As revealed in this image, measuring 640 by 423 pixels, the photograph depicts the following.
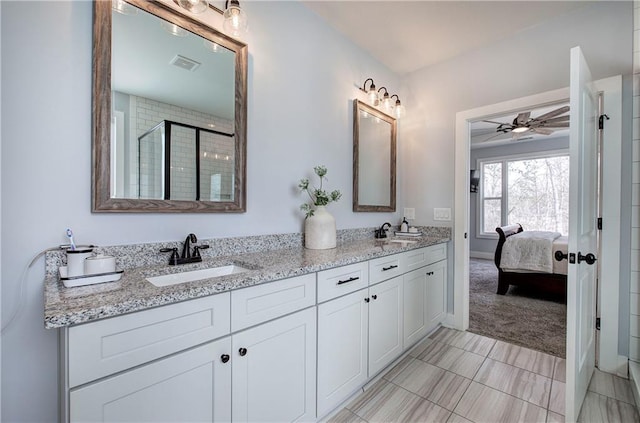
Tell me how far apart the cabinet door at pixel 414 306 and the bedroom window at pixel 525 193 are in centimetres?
450

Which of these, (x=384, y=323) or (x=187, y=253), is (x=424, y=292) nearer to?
(x=384, y=323)

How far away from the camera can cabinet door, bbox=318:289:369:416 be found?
4.64 ft

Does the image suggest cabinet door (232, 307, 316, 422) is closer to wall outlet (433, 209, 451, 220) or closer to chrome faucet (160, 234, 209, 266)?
Result: chrome faucet (160, 234, 209, 266)

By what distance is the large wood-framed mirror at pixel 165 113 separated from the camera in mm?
1194

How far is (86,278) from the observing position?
0.96 metres

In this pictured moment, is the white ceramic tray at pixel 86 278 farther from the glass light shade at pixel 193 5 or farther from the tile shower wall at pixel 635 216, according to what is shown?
the tile shower wall at pixel 635 216

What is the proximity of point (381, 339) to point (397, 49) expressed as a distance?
8.23ft

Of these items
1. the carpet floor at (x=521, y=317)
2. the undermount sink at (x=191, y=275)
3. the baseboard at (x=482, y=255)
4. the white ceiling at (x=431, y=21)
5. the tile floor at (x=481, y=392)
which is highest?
the white ceiling at (x=431, y=21)

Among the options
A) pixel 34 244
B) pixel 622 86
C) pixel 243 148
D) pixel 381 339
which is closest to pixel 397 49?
pixel 622 86

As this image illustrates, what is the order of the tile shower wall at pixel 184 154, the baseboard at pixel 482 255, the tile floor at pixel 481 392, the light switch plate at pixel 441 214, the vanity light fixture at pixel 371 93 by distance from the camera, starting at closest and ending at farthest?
the tile shower wall at pixel 184 154, the tile floor at pixel 481 392, the vanity light fixture at pixel 371 93, the light switch plate at pixel 441 214, the baseboard at pixel 482 255

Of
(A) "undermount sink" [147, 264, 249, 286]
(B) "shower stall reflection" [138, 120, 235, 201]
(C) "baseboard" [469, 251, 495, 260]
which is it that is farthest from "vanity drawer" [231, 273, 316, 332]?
(C) "baseboard" [469, 251, 495, 260]

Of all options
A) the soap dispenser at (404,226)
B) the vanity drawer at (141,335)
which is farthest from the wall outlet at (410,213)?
the vanity drawer at (141,335)

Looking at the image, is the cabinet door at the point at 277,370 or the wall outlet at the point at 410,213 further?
the wall outlet at the point at 410,213

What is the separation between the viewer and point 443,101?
278 centimetres
